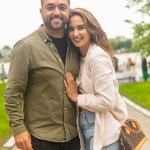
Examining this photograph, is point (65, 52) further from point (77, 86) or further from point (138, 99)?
point (138, 99)

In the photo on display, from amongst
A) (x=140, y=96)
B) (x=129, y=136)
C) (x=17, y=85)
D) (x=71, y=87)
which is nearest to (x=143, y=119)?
(x=140, y=96)

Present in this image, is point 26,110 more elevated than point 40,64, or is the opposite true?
point 40,64

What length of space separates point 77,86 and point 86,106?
239 mm

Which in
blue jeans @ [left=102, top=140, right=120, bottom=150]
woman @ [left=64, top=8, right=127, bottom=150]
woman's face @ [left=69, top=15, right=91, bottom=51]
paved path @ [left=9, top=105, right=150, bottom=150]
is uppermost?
woman's face @ [left=69, top=15, right=91, bottom=51]

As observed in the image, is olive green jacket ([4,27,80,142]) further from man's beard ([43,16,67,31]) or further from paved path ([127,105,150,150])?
paved path ([127,105,150,150])

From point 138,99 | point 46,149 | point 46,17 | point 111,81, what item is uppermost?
point 46,17

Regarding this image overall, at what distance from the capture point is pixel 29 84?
325 centimetres

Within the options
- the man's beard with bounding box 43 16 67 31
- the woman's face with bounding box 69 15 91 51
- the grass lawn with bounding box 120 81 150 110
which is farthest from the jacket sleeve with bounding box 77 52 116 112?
the grass lawn with bounding box 120 81 150 110

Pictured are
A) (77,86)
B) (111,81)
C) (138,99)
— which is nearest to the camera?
(111,81)

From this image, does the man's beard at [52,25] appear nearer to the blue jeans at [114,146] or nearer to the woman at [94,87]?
the woman at [94,87]

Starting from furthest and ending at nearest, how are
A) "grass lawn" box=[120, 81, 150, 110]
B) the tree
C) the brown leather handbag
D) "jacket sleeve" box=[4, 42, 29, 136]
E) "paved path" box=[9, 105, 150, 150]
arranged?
1. the tree
2. "grass lawn" box=[120, 81, 150, 110]
3. "paved path" box=[9, 105, 150, 150]
4. the brown leather handbag
5. "jacket sleeve" box=[4, 42, 29, 136]

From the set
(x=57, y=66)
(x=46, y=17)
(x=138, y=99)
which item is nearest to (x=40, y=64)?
(x=57, y=66)

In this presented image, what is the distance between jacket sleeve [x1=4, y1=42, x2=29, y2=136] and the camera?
3121 mm

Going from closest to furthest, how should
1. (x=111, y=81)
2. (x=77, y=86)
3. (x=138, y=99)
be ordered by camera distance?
(x=111, y=81), (x=77, y=86), (x=138, y=99)
